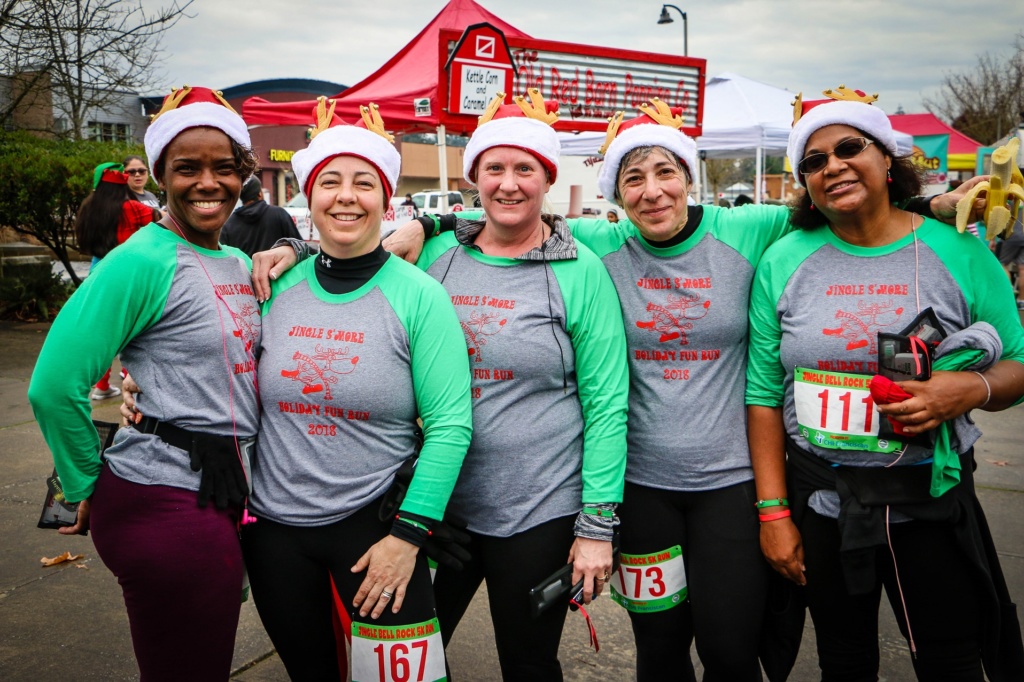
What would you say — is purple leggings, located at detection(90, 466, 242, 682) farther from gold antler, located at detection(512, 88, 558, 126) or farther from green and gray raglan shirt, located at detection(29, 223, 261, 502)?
gold antler, located at detection(512, 88, 558, 126)

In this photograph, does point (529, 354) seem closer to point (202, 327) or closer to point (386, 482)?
point (386, 482)

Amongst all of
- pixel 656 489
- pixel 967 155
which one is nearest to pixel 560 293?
pixel 656 489

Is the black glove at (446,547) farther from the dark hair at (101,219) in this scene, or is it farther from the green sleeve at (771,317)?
the dark hair at (101,219)

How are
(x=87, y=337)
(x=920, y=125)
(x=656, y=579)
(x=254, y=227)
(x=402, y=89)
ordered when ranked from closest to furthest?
(x=87, y=337)
(x=656, y=579)
(x=254, y=227)
(x=402, y=89)
(x=920, y=125)

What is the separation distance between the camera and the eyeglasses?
2275 mm

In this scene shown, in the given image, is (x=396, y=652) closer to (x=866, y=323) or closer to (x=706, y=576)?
(x=706, y=576)

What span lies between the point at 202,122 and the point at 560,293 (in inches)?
42.4

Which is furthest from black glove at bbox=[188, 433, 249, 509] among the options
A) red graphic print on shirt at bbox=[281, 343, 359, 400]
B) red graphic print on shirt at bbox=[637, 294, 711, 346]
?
red graphic print on shirt at bbox=[637, 294, 711, 346]

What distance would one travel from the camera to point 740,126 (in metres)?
13.5

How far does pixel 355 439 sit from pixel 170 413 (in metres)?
0.46

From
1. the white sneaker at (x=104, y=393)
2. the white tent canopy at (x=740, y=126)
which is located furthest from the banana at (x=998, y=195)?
the white tent canopy at (x=740, y=126)

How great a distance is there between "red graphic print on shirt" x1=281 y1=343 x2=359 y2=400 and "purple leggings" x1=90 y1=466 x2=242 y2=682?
1.27ft

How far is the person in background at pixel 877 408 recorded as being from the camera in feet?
7.12

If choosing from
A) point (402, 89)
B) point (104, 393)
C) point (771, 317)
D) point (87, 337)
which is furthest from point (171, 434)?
point (402, 89)
